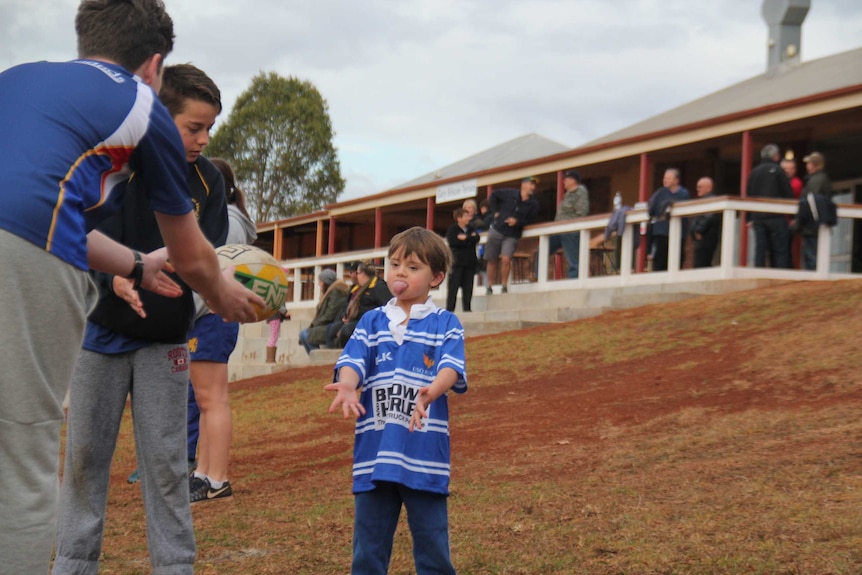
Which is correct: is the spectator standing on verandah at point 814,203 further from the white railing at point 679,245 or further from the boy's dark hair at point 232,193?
the boy's dark hair at point 232,193

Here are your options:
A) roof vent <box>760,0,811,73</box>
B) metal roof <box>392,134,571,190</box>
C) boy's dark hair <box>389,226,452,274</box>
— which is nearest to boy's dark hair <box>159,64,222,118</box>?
boy's dark hair <box>389,226,452,274</box>

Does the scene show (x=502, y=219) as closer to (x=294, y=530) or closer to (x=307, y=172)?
(x=294, y=530)

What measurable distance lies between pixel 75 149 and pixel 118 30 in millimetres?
444

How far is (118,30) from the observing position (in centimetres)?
314

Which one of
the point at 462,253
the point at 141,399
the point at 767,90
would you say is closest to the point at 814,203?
the point at 462,253

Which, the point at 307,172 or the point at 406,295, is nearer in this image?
the point at 406,295

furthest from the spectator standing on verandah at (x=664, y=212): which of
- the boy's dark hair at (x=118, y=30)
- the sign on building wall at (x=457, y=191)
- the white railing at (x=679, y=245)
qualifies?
the boy's dark hair at (x=118, y=30)

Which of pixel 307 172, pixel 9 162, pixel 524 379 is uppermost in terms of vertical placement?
pixel 307 172

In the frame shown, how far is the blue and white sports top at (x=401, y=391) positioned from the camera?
4316mm

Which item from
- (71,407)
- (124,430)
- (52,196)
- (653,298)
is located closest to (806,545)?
(71,407)

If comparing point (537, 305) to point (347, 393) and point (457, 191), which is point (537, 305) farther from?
point (347, 393)

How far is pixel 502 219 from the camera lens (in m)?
19.4

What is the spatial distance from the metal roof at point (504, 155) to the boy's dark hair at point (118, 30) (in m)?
30.0

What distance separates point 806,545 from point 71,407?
350 cm
